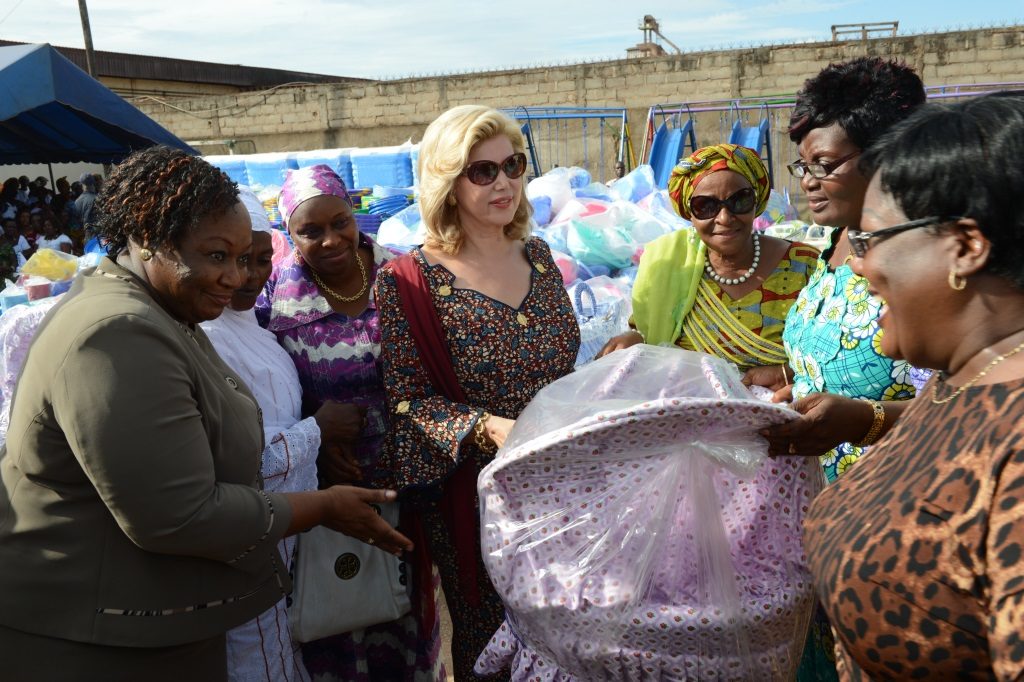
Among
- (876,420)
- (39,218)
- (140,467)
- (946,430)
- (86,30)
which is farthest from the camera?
(86,30)

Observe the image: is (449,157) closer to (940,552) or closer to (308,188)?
(308,188)

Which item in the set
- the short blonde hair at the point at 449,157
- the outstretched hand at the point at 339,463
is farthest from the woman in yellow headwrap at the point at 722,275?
the outstretched hand at the point at 339,463

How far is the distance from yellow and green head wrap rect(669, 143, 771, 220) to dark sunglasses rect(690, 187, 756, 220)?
43 mm

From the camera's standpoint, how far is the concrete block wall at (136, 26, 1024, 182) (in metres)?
14.1

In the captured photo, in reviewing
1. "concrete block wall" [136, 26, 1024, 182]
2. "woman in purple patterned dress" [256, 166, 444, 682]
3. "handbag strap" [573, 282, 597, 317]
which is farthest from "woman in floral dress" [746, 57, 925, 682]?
"concrete block wall" [136, 26, 1024, 182]

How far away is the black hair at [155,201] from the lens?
68.2 inches

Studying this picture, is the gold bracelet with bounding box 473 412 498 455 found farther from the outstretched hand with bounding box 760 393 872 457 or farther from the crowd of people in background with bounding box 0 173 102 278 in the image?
the crowd of people in background with bounding box 0 173 102 278

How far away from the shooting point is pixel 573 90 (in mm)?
17062

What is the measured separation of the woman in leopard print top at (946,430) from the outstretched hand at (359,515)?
1.08 metres

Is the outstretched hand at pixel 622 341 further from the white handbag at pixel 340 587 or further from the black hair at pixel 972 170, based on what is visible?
the black hair at pixel 972 170

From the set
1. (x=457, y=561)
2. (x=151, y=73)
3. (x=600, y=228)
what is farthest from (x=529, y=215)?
(x=151, y=73)

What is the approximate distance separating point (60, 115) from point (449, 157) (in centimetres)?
1036

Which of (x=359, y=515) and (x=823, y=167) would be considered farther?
(x=823, y=167)

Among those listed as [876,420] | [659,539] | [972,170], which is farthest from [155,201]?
[876,420]
